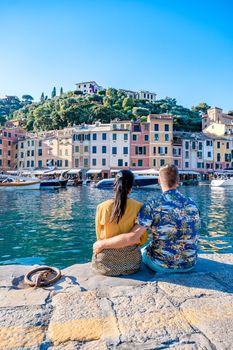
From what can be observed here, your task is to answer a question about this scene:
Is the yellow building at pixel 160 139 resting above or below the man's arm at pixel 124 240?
above

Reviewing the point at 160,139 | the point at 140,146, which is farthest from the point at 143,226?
the point at 160,139

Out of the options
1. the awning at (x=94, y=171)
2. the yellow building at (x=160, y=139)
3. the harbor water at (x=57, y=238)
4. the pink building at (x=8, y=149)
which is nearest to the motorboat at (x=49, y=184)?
the awning at (x=94, y=171)

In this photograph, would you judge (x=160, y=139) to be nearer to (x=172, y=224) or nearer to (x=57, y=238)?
(x=57, y=238)

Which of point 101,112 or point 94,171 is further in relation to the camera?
point 101,112

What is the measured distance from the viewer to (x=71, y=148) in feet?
171

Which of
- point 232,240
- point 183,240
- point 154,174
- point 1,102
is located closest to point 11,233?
point 232,240

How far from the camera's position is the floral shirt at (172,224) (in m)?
3.25

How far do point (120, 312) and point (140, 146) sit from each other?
49873 millimetres

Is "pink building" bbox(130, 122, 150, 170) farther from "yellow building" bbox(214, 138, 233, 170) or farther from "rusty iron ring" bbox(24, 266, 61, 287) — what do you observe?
"rusty iron ring" bbox(24, 266, 61, 287)

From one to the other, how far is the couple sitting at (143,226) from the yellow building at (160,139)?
160 ft

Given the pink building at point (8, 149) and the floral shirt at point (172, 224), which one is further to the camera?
the pink building at point (8, 149)

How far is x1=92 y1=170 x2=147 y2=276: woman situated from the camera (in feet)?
10.4

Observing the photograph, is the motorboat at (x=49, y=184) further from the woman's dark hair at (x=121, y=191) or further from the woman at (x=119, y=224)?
the woman's dark hair at (x=121, y=191)

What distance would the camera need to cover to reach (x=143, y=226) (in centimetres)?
317
